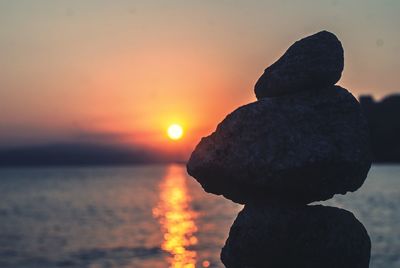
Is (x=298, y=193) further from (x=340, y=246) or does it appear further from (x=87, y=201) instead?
(x=87, y=201)

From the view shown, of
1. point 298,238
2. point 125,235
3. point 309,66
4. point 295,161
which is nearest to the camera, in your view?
point 295,161

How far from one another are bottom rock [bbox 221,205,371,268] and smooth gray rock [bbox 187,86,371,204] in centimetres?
34

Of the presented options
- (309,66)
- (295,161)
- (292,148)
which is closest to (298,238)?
(295,161)

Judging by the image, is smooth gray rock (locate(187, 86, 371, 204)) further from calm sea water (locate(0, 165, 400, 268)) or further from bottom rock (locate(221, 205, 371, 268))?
calm sea water (locate(0, 165, 400, 268))

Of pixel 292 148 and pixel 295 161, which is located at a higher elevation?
pixel 292 148

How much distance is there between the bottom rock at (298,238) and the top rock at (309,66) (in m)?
2.17

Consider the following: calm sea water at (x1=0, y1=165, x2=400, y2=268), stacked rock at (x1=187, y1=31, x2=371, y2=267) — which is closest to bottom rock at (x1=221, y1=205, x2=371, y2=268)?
stacked rock at (x1=187, y1=31, x2=371, y2=267)

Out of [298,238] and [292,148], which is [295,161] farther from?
[298,238]

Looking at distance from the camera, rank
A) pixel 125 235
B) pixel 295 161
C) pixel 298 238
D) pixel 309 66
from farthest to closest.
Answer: pixel 125 235
pixel 309 66
pixel 298 238
pixel 295 161

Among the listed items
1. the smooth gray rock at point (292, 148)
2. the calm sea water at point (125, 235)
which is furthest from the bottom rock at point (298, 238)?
the calm sea water at point (125, 235)

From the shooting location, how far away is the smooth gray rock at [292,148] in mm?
10758

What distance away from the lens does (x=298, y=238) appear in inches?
441

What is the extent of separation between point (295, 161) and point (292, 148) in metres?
0.22

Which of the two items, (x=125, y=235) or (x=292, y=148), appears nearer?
(x=292, y=148)
